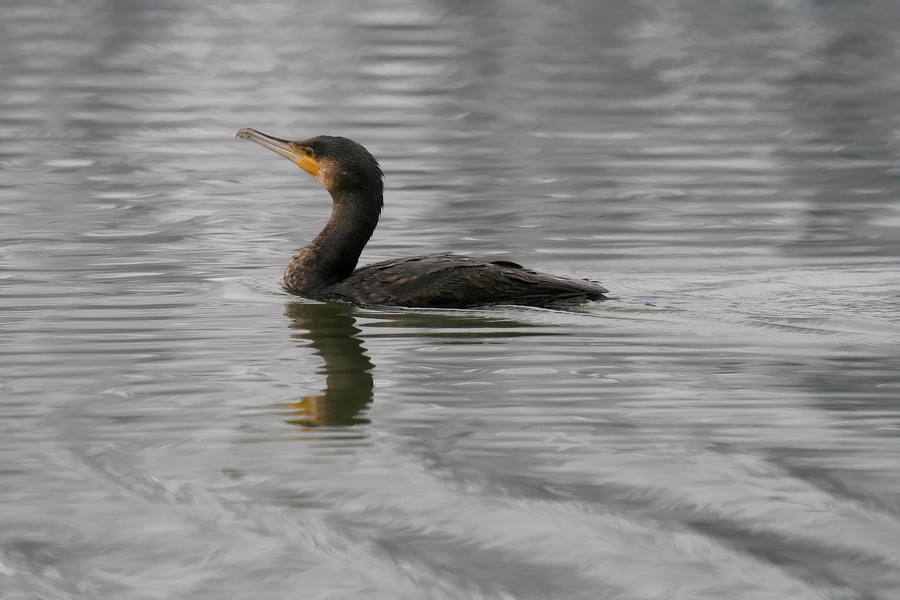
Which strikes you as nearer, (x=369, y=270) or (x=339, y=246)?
(x=369, y=270)

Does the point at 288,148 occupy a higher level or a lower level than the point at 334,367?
higher

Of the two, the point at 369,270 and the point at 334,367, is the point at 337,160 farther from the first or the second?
the point at 334,367

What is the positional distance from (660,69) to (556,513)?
20.8 m

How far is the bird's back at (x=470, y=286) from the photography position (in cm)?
895

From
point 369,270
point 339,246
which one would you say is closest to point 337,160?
point 339,246

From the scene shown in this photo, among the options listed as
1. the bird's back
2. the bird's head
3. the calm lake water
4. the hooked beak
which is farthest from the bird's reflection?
the hooked beak

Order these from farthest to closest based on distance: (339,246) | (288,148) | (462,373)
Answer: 1. (288,148)
2. (339,246)
3. (462,373)

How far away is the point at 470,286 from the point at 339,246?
1.09m

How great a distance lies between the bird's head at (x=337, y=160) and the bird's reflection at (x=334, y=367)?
840 millimetres

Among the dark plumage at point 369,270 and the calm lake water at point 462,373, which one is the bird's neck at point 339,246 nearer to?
the dark plumage at point 369,270

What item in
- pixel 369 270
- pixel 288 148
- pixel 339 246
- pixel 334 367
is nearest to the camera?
pixel 334 367

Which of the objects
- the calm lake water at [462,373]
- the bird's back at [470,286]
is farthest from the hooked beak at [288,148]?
the bird's back at [470,286]

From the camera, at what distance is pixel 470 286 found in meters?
8.92

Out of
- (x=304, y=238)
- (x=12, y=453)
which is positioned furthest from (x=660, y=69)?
(x=12, y=453)
